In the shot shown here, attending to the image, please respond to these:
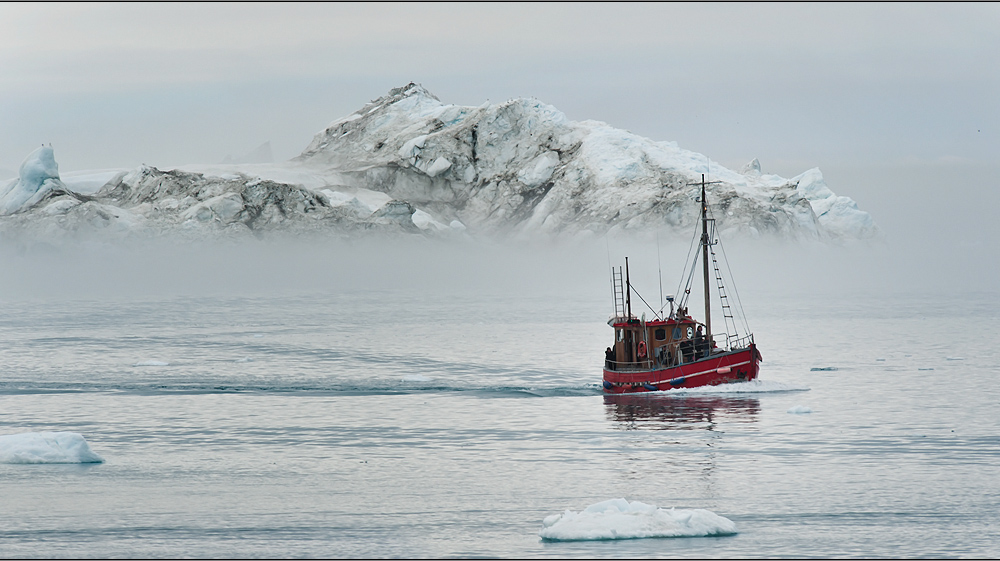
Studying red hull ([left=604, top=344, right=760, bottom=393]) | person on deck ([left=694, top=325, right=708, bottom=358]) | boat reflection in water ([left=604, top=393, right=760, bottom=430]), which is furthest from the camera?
person on deck ([left=694, top=325, right=708, bottom=358])

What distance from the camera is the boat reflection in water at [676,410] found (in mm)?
46000

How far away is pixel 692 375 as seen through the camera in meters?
54.5

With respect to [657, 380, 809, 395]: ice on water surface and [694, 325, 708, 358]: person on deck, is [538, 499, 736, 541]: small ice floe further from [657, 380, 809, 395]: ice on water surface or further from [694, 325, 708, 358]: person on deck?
[694, 325, 708, 358]: person on deck

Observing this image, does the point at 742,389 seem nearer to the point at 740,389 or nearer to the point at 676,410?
the point at 740,389

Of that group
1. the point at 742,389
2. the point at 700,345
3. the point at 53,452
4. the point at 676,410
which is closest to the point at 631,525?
the point at 53,452

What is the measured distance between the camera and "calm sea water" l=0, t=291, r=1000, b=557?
28.1 metres

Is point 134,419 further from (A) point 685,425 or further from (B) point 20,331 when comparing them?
(B) point 20,331

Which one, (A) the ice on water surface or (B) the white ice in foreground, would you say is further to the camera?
(A) the ice on water surface

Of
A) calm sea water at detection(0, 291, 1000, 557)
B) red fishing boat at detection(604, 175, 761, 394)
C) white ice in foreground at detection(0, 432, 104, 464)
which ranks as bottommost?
calm sea water at detection(0, 291, 1000, 557)

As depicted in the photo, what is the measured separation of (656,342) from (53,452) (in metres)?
29.0

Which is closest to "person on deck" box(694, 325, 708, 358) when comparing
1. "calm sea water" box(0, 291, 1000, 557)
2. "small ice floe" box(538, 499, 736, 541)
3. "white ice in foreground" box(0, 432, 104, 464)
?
"calm sea water" box(0, 291, 1000, 557)

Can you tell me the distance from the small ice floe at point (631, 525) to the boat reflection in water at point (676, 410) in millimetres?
17244

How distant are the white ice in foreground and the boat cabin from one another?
86.1 ft

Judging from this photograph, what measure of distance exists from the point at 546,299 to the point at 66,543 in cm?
15408
